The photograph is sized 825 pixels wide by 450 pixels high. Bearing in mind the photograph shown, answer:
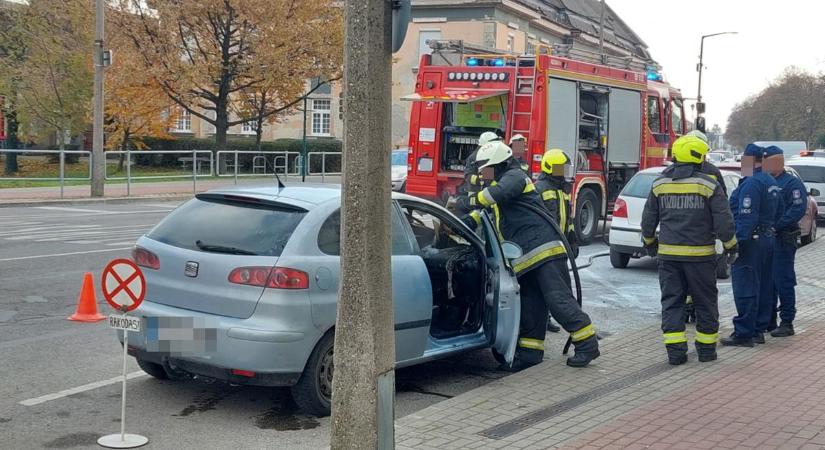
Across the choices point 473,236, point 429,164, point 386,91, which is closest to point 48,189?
point 429,164

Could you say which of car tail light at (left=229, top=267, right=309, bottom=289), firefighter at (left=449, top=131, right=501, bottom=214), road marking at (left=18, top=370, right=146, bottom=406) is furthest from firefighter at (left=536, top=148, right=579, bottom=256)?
road marking at (left=18, top=370, right=146, bottom=406)

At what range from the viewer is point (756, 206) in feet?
29.0

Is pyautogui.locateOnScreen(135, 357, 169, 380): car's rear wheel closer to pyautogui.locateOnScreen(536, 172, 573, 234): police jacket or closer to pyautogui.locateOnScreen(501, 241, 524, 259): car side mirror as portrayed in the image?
pyautogui.locateOnScreen(501, 241, 524, 259): car side mirror

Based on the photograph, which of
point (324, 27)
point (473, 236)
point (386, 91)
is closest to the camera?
point (386, 91)

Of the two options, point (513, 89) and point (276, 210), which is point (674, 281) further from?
point (513, 89)

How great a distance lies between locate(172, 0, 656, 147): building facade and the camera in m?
50.6

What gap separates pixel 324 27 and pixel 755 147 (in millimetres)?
29227

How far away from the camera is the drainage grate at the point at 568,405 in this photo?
6.10 metres

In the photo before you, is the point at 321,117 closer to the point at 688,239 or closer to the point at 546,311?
the point at 546,311

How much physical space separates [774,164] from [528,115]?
7.27 meters

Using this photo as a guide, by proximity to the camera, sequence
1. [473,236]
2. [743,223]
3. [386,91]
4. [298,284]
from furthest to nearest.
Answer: [743,223], [473,236], [298,284], [386,91]

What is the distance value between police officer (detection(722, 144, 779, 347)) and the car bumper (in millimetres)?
4330

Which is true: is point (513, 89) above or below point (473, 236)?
above

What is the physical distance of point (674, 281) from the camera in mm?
8094
